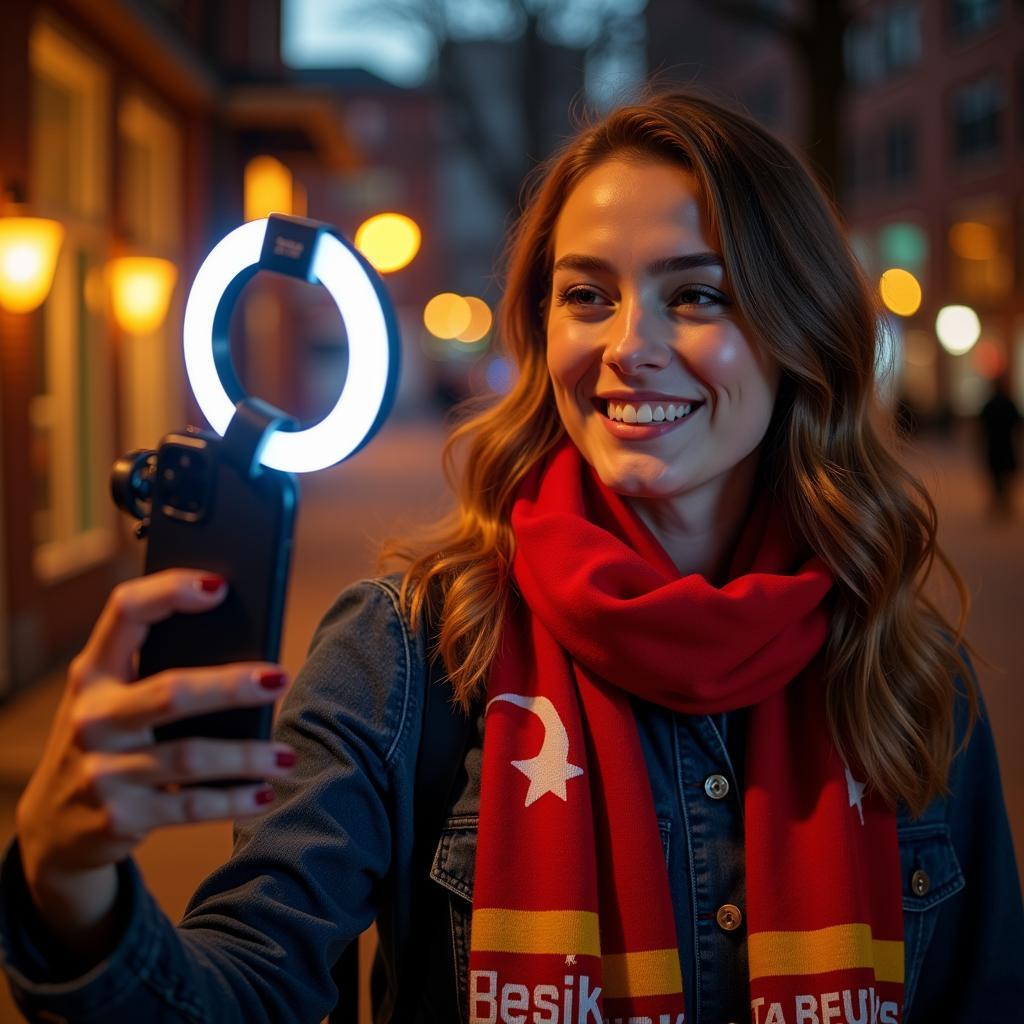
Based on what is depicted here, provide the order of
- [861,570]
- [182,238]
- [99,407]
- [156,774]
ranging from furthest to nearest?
[182,238], [99,407], [861,570], [156,774]

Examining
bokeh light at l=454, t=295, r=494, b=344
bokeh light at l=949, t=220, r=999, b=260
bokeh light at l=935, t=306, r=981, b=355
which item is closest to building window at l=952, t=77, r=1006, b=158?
bokeh light at l=949, t=220, r=999, b=260

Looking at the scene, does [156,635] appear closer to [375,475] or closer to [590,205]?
[590,205]

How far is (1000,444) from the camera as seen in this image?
14.1 meters

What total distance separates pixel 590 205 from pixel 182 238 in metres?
10.9

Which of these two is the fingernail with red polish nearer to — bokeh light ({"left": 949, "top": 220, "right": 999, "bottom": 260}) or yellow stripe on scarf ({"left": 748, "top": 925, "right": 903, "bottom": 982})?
yellow stripe on scarf ({"left": 748, "top": 925, "right": 903, "bottom": 982})

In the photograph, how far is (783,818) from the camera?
1748 mm

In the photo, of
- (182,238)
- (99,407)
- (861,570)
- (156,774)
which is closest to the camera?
(156,774)

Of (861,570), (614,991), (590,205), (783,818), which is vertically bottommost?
(614,991)

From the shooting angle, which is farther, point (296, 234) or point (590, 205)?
point (590, 205)

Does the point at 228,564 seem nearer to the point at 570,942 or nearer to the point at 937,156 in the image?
the point at 570,942

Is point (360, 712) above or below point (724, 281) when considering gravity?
below

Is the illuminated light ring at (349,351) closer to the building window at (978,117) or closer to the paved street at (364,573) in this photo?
the paved street at (364,573)

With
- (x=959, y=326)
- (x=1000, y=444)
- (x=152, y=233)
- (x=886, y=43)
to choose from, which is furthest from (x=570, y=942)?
(x=886, y=43)

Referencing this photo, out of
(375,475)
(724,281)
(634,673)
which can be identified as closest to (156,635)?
(634,673)
